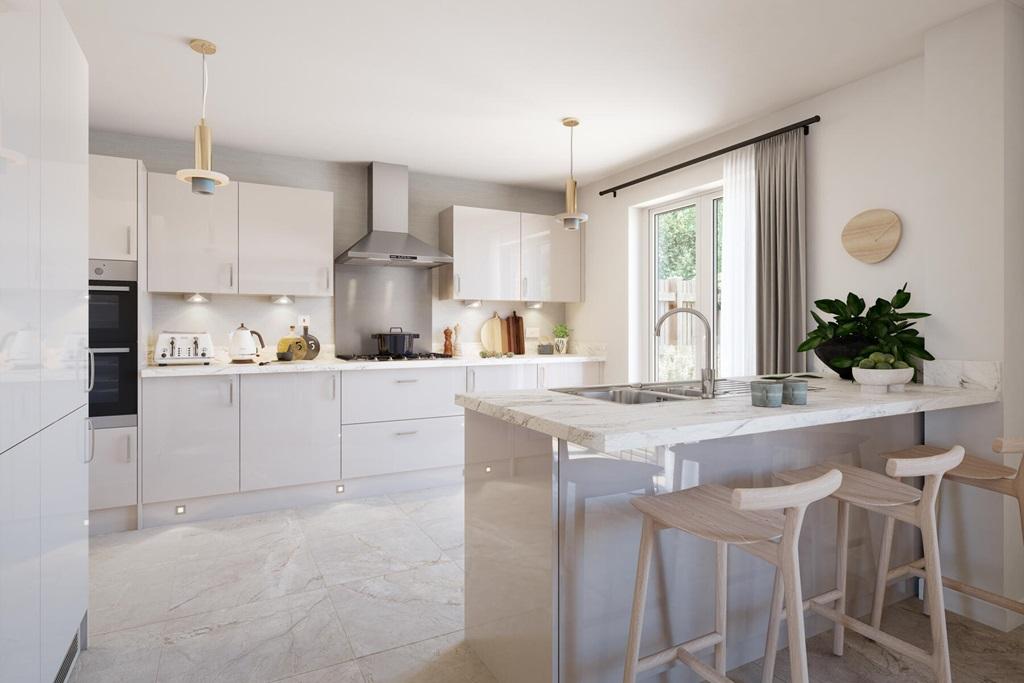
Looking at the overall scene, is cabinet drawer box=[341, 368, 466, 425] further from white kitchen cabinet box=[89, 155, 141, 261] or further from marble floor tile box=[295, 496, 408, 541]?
white kitchen cabinet box=[89, 155, 141, 261]

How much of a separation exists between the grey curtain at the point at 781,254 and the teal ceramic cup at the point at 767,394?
1.58 meters

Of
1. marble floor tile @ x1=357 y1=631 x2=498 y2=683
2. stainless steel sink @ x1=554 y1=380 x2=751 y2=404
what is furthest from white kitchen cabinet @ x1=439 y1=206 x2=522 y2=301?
marble floor tile @ x1=357 y1=631 x2=498 y2=683

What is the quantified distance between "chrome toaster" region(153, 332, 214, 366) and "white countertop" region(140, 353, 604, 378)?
0.24 ft

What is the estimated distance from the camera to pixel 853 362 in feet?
8.23

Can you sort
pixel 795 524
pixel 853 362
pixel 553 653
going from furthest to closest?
pixel 853 362
pixel 553 653
pixel 795 524

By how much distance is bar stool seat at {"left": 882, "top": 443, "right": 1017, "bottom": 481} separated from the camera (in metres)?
2.02

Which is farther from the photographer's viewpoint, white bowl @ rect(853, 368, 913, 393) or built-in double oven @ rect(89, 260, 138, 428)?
built-in double oven @ rect(89, 260, 138, 428)

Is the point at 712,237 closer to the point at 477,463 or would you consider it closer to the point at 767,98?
the point at 767,98

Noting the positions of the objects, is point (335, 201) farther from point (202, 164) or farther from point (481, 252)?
point (202, 164)

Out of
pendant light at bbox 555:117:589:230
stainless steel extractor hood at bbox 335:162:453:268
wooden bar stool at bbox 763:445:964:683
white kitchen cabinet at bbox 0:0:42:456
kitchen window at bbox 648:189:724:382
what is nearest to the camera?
white kitchen cabinet at bbox 0:0:42:456

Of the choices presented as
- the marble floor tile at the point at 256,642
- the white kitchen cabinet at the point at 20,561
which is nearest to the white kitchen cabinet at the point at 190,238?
the marble floor tile at the point at 256,642

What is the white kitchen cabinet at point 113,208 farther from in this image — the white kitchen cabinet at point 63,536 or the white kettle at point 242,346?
the white kitchen cabinet at point 63,536

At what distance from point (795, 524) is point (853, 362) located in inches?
58.9

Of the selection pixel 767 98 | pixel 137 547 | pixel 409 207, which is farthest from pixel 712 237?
pixel 137 547
